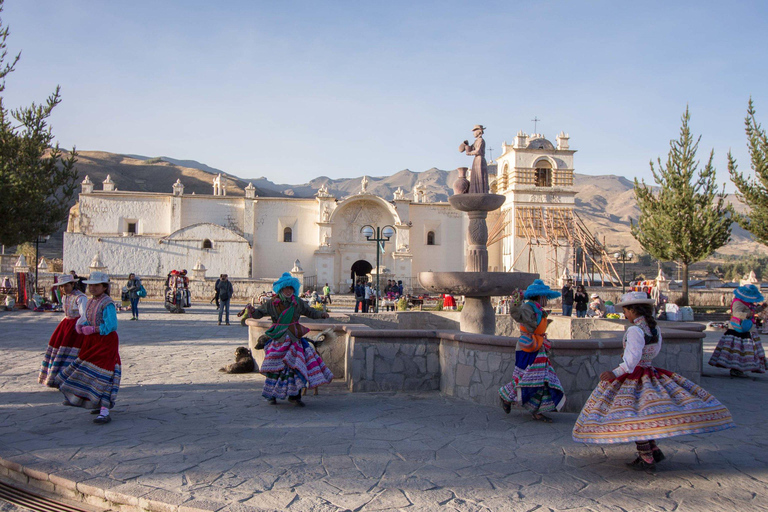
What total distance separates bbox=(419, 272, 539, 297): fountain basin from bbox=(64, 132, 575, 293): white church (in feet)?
86.1

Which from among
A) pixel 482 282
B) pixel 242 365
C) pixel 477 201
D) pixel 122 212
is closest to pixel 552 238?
pixel 122 212

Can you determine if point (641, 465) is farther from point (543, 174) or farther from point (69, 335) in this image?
point (543, 174)

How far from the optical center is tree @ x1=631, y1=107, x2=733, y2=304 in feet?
84.6

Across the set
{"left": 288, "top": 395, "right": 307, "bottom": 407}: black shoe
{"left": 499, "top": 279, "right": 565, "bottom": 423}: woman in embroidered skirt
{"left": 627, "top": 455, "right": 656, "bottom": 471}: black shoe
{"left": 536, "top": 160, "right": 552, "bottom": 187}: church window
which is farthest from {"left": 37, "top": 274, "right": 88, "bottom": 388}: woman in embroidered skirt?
{"left": 536, "top": 160, "right": 552, "bottom": 187}: church window

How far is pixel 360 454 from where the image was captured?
4719mm

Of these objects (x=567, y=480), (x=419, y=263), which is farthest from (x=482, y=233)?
(x=419, y=263)

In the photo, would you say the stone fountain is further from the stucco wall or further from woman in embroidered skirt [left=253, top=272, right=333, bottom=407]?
the stucco wall

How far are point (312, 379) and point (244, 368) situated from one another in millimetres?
2658

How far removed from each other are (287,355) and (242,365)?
2.61m

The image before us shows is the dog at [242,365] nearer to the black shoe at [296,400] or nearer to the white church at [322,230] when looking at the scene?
the black shoe at [296,400]

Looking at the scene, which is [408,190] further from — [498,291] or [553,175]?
[498,291]

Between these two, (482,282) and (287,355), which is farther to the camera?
(482,282)

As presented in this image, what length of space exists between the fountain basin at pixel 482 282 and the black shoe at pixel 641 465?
3.91 metres

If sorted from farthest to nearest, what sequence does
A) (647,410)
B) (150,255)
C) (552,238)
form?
(552,238), (150,255), (647,410)
